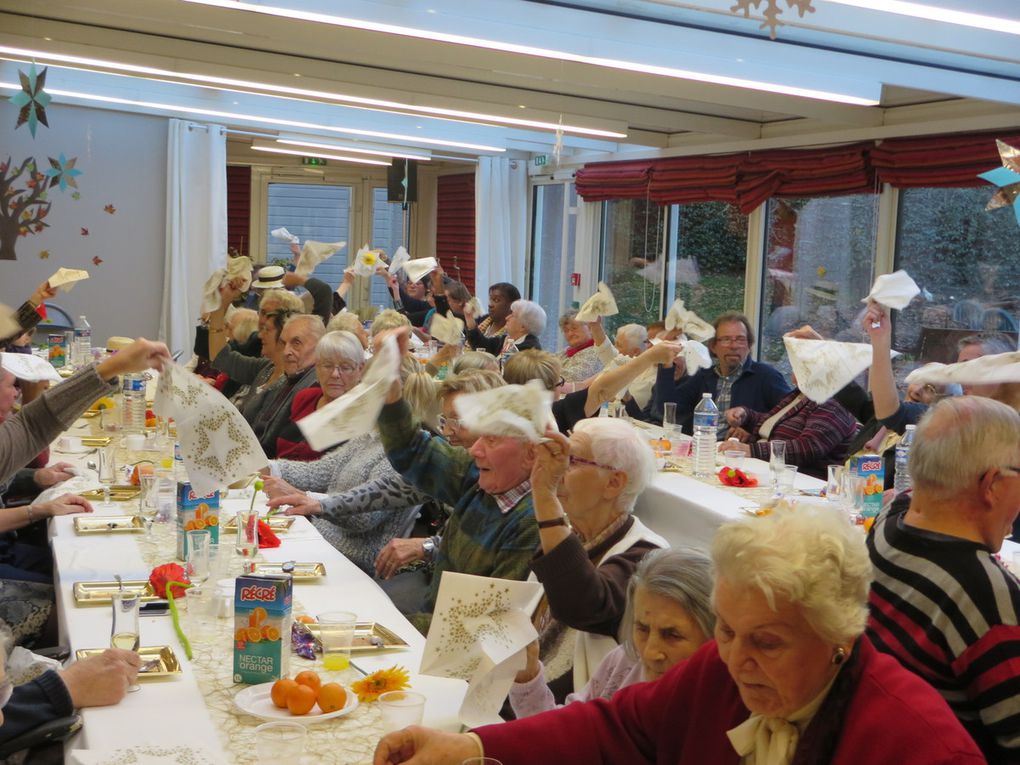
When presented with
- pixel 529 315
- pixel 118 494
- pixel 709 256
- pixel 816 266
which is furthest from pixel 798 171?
pixel 118 494

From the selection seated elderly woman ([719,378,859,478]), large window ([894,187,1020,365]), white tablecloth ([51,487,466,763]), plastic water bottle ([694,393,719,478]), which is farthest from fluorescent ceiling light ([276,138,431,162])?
white tablecloth ([51,487,466,763])

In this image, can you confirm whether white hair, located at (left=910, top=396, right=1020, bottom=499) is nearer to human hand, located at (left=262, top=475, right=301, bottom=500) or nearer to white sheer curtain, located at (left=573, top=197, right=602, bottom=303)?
human hand, located at (left=262, top=475, right=301, bottom=500)

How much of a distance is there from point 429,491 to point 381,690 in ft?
4.19

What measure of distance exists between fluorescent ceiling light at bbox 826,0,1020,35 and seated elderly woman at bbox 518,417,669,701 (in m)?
2.22

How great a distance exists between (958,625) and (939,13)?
2968 mm

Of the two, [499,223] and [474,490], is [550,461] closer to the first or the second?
[474,490]

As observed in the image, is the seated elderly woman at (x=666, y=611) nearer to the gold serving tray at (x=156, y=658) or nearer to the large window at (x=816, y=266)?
the gold serving tray at (x=156, y=658)

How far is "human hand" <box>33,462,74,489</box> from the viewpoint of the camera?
15.2 ft

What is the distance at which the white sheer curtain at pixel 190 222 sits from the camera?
1232 cm

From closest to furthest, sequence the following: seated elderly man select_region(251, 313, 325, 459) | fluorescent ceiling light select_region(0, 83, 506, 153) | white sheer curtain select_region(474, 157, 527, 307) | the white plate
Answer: the white plate, seated elderly man select_region(251, 313, 325, 459), fluorescent ceiling light select_region(0, 83, 506, 153), white sheer curtain select_region(474, 157, 527, 307)

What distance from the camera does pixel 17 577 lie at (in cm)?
410

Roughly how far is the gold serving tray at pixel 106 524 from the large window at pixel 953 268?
17.4ft

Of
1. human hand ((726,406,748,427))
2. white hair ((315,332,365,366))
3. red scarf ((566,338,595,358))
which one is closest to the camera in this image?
white hair ((315,332,365,366))

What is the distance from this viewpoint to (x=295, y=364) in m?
5.95
